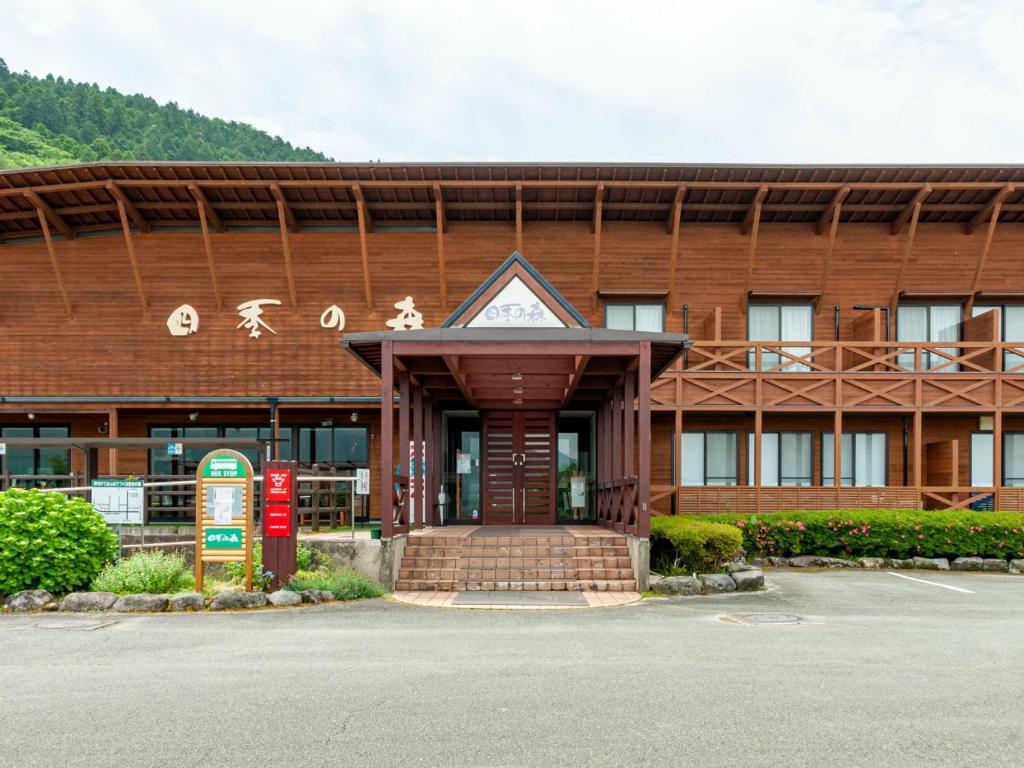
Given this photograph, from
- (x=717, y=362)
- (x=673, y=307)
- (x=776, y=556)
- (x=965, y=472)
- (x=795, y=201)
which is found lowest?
(x=776, y=556)

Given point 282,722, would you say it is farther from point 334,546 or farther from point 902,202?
point 902,202

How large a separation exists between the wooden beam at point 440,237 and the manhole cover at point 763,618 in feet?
41.2

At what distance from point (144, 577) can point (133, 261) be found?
39.0 feet

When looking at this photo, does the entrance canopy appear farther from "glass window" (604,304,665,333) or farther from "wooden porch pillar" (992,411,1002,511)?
"wooden porch pillar" (992,411,1002,511)

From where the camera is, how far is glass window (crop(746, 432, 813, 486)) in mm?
21750

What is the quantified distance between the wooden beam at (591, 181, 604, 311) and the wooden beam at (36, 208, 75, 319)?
13.2 meters

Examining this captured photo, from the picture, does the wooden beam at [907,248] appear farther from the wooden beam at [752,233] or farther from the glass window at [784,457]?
the glass window at [784,457]

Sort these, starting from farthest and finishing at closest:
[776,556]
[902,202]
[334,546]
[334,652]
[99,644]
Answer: [902,202] < [776,556] < [334,546] < [99,644] < [334,652]

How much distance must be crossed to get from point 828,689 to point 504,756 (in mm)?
3059

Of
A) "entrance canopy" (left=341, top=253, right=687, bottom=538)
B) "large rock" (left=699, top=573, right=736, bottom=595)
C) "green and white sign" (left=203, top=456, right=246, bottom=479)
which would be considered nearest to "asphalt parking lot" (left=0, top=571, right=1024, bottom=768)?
"large rock" (left=699, top=573, right=736, bottom=595)

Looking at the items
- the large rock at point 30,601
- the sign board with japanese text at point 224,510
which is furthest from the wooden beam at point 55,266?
the sign board with japanese text at point 224,510

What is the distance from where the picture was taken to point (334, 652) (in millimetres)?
8406

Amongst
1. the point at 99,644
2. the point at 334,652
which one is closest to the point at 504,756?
the point at 334,652

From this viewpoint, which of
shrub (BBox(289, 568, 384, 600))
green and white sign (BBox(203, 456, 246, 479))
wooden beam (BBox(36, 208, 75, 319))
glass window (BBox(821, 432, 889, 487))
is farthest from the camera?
glass window (BBox(821, 432, 889, 487))
